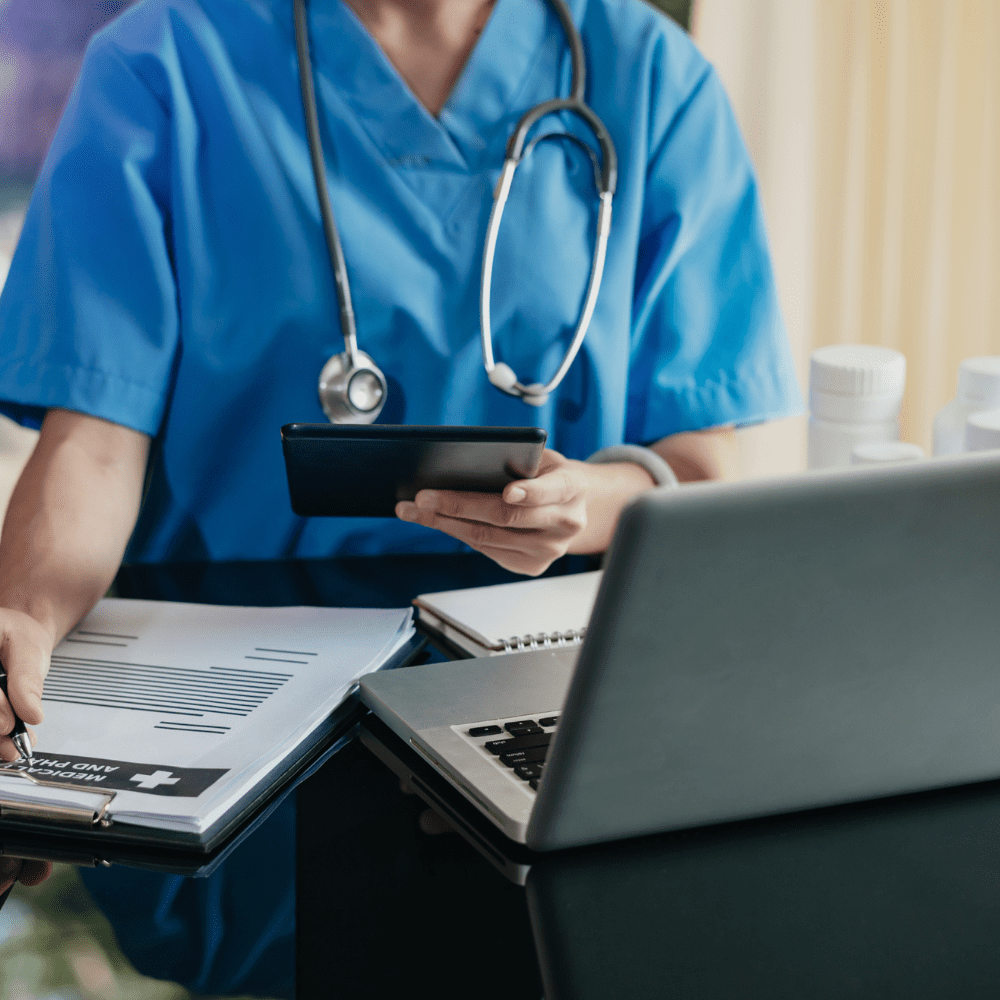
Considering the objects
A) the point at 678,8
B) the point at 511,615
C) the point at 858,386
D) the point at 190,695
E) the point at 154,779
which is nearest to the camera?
the point at 154,779

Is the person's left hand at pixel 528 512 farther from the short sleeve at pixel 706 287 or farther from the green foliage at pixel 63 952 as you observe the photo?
the green foliage at pixel 63 952

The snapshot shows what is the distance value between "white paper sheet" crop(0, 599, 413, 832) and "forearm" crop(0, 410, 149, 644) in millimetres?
27

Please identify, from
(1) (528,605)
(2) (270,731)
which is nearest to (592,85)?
(1) (528,605)

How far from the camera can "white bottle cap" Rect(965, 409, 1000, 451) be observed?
779 mm

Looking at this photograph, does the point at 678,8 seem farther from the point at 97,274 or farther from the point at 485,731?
the point at 485,731

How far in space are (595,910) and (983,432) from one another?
566 mm

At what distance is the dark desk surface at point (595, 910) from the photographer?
0.34 meters

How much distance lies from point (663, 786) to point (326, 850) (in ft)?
0.48

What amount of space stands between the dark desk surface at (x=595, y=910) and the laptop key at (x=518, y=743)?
3 cm

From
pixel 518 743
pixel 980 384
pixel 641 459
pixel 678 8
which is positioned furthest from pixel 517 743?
pixel 678 8

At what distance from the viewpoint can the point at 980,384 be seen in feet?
3.15

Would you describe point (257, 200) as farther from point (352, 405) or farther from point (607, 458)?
point (607, 458)

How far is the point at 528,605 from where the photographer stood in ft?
2.35

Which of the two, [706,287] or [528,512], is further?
[706,287]
